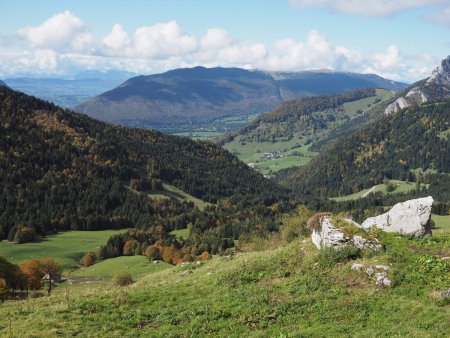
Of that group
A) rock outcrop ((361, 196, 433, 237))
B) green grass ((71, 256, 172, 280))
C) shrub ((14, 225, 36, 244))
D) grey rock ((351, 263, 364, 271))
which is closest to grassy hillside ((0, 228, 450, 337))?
grey rock ((351, 263, 364, 271))

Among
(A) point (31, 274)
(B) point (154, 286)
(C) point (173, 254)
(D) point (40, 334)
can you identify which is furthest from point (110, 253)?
(D) point (40, 334)

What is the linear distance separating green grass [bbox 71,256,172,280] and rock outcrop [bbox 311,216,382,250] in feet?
245

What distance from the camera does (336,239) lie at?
136ft

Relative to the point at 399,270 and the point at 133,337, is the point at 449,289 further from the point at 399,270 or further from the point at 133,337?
the point at 133,337

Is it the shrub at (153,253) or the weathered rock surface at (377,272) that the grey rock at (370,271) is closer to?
the weathered rock surface at (377,272)

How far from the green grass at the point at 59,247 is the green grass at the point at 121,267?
542 inches

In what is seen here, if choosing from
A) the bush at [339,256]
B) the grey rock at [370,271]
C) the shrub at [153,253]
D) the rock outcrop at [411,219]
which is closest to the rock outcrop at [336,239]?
the bush at [339,256]

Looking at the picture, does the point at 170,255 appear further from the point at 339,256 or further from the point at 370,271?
the point at 370,271

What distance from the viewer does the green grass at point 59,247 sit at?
5400 inches

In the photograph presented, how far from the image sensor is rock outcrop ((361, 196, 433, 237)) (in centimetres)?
4556

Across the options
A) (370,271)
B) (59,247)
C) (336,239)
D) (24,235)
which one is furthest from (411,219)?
(24,235)

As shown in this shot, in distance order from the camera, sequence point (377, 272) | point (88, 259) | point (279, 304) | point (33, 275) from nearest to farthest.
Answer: point (279, 304)
point (377, 272)
point (33, 275)
point (88, 259)

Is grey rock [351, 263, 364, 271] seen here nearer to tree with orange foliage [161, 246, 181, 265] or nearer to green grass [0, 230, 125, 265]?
tree with orange foliage [161, 246, 181, 265]

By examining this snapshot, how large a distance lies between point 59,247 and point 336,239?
134 metres
